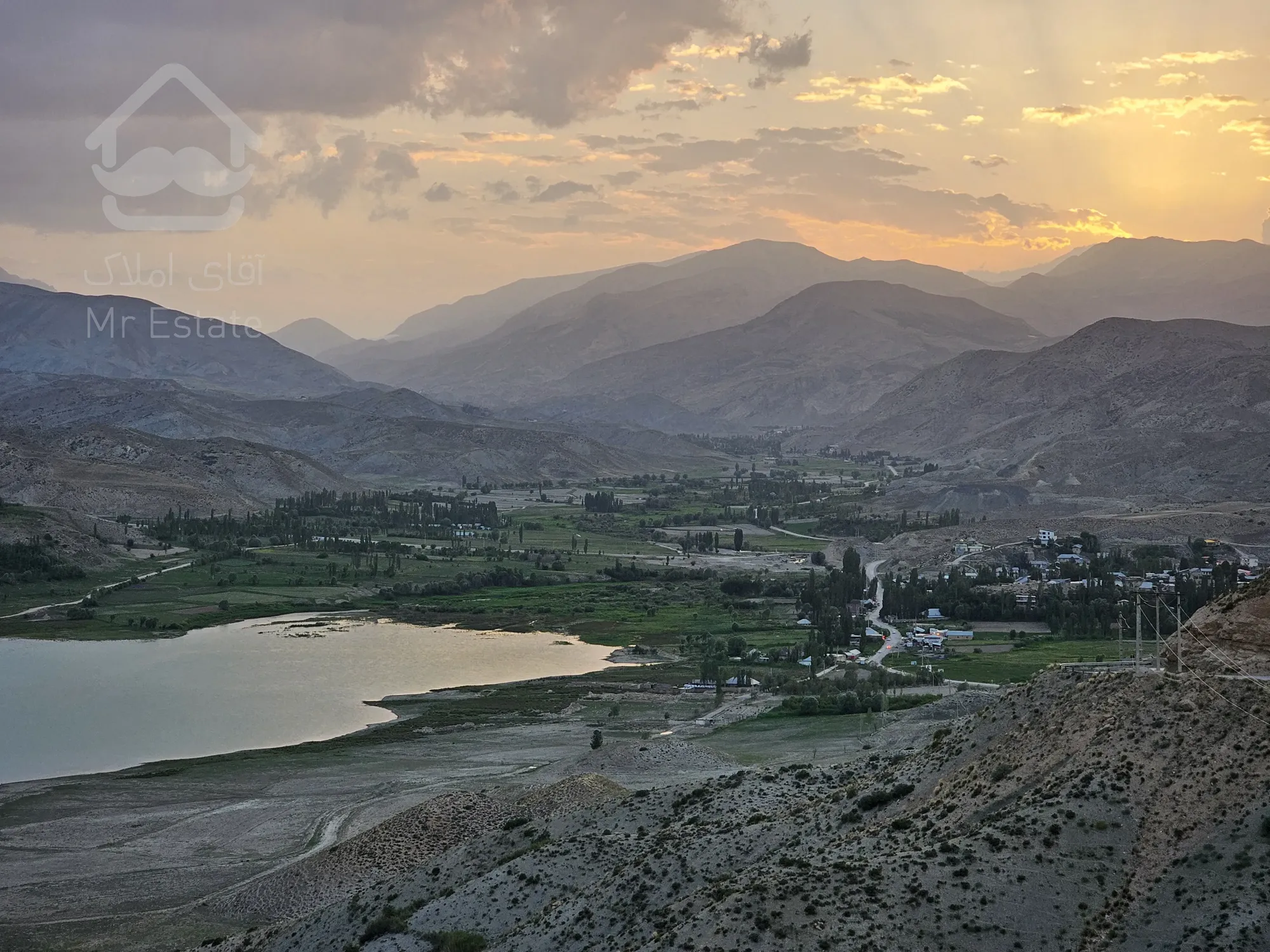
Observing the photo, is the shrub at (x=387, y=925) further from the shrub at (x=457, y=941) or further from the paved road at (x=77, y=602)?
the paved road at (x=77, y=602)

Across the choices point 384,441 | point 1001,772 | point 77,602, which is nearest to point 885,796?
point 1001,772

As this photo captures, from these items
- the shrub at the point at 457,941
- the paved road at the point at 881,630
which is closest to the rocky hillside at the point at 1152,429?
the paved road at the point at 881,630

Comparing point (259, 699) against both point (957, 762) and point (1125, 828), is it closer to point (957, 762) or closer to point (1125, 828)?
point (957, 762)

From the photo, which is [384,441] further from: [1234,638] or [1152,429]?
[1234,638]

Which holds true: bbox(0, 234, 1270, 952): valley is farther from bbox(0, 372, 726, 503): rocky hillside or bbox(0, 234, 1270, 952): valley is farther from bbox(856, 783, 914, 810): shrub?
bbox(0, 372, 726, 503): rocky hillside

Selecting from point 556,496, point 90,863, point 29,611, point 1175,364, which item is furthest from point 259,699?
point 1175,364

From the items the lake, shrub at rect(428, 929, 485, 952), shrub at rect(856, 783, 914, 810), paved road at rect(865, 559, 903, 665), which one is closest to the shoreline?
the lake
